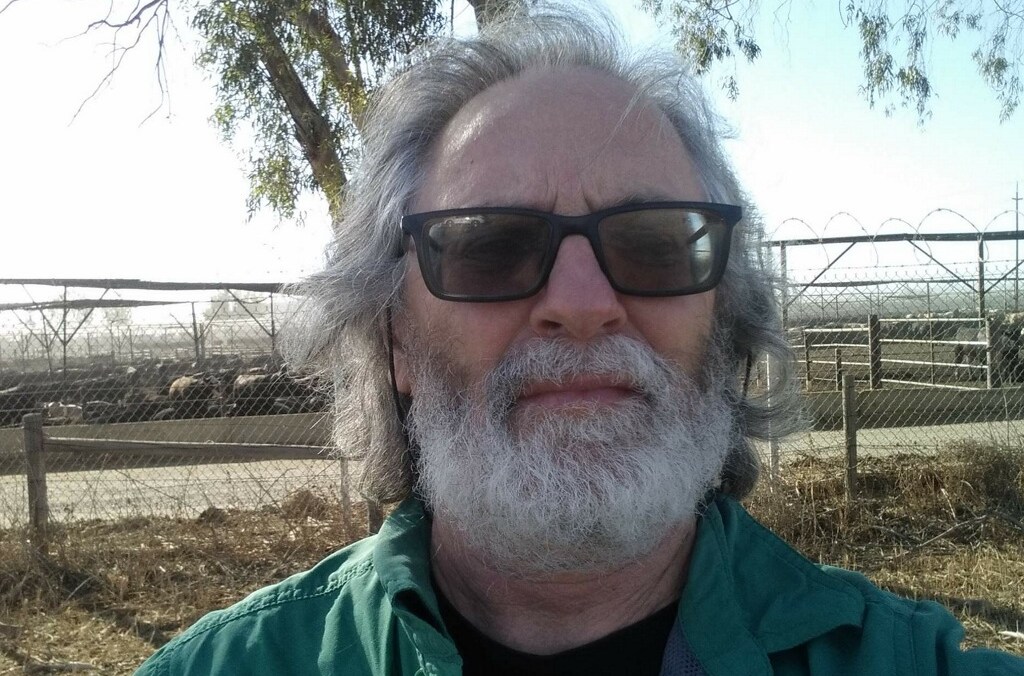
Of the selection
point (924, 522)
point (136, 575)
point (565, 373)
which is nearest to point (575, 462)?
point (565, 373)

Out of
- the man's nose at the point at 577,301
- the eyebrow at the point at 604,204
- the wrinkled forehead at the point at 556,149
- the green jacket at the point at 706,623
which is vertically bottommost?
the green jacket at the point at 706,623

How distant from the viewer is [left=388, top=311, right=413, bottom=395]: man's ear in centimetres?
170

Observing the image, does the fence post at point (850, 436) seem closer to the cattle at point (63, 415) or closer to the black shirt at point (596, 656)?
the black shirt at point (596, 656)

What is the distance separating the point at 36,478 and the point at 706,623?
5380 mm

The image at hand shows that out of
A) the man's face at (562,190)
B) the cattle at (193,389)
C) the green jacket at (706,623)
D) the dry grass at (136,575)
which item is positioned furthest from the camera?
the cattle at (193,389)

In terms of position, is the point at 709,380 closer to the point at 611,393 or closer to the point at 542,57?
the point at 611,393

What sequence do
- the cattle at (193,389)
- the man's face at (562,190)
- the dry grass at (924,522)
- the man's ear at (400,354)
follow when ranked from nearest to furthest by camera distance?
1. the man's face at (562,190)
2. the man's ear at (400,354)
3. the dry grass at (924,522)
4. the cattle at (193,389)

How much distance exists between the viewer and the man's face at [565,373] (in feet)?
4.50

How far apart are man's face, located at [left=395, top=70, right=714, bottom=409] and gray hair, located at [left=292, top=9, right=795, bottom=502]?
0.27ft

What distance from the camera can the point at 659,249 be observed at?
4.84 feet

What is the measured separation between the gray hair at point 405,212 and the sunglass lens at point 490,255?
0.21m

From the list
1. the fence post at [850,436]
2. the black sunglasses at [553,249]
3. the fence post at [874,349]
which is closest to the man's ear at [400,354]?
the black sunglasses at [553,249]

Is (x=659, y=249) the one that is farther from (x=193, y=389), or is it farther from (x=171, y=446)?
(x=193, y=389)

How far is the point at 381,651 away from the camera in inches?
55.2
